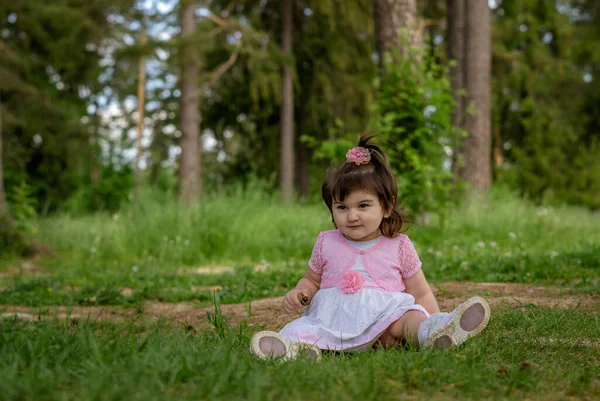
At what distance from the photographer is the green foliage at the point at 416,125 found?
26.4 ft

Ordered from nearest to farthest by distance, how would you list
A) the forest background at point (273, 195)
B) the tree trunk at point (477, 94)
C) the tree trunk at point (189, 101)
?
the forest background at point (273, 195)
the tree trunk at point (477, 94)
the tree trunk at point (189, 101)

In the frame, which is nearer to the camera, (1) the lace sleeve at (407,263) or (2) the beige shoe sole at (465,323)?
(2) the beige shoe sole at (465,323)

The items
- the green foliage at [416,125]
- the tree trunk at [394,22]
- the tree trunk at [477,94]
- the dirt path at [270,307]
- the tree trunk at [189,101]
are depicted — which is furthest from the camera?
the tree trunk at [189,101]

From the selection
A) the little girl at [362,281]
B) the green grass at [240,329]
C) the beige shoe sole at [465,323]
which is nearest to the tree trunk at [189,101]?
the green grass at [240,329]

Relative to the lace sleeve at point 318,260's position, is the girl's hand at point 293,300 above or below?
below

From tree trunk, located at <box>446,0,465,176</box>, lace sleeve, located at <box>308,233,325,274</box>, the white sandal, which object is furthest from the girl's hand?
tree trunk, located at <box>446,0,465,176</box>

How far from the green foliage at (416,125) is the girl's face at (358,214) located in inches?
182

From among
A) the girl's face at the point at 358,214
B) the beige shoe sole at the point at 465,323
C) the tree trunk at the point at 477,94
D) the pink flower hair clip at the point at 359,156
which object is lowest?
the beige shoe sole at the point at 465,323

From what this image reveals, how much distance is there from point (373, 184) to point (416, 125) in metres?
5.08

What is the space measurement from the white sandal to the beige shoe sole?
0.59m

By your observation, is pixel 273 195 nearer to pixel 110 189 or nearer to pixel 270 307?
pixel 110 189

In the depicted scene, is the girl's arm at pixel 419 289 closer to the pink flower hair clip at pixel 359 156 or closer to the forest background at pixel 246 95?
the pink flower hair clip at pixel 359 156

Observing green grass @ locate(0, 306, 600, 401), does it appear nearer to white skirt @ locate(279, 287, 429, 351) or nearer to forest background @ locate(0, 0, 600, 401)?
forest background @ locate(0, 0, 600, 401)

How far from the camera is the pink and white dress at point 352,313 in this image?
3150 mm
